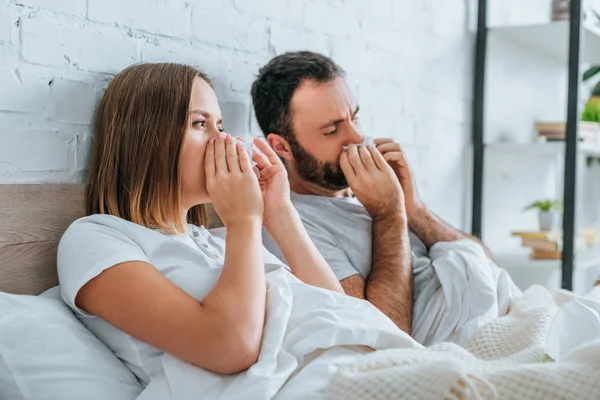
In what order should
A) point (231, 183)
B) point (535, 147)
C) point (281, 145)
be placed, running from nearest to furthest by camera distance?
point (231, 183)
point (281, 145)
point (535, 147)

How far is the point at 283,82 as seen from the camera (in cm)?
179

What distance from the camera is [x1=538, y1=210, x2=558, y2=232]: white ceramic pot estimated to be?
2908 millimetres

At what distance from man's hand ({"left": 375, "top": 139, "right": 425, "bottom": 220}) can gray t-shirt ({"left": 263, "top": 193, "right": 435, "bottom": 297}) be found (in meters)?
0.14

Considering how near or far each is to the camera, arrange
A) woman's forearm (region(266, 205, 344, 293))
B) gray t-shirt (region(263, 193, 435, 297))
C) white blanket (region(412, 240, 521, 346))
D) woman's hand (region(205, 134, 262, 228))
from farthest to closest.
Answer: gray t-shirt (region(263, 193, 435, 297)) → white blanket (region(412, 240, 521, 346)) → woman's forearm (region(266, 205, 344, 293)) → woman's hand (region(205, 134, 262, 228))

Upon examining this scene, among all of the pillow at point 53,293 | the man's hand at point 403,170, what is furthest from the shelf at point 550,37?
the pillow at point 53,293

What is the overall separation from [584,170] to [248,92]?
7.78ft

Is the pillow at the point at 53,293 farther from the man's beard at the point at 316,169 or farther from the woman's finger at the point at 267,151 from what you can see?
the man's beard at the point at 316,169

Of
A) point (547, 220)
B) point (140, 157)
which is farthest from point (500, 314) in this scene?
point (547, 220)

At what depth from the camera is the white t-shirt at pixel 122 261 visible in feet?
3.59

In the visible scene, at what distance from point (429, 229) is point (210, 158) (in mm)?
846

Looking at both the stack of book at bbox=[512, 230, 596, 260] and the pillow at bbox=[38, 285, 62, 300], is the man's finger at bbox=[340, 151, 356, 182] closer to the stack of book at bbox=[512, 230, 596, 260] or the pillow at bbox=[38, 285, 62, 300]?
the pillow at bbox=[38, 285, 62, 300]

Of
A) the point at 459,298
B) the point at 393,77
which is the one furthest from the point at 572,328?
the point at 393,77

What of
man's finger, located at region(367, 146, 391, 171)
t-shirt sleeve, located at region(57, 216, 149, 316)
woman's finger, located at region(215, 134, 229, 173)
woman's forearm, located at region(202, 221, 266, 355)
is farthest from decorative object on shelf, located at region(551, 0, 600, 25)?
t-shirt sleeve, located at region(57, 216, 149, 316)

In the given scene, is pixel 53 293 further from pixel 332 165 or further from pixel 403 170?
pixel 403 170
